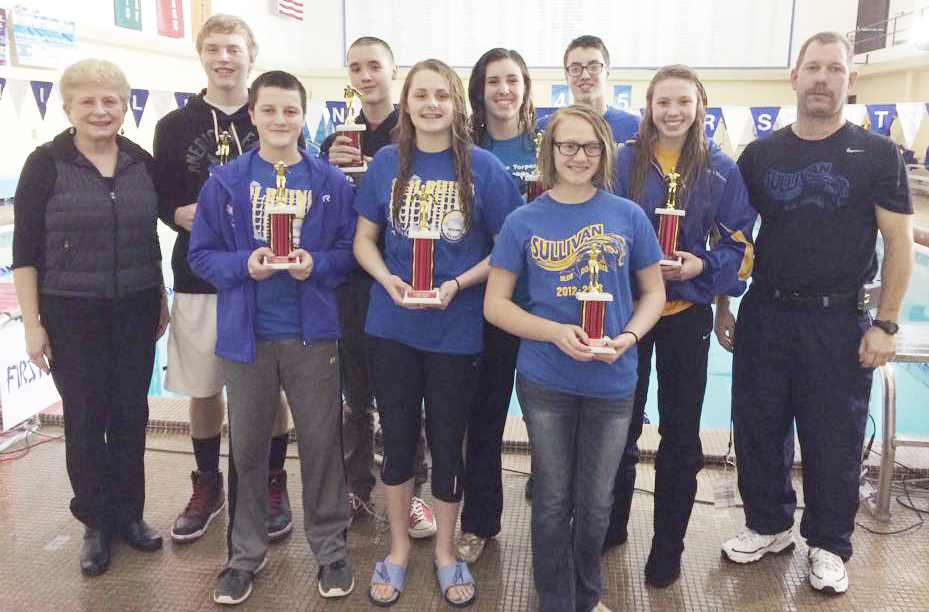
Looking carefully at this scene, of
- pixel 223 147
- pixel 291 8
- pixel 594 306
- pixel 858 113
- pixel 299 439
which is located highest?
pixel 291 8

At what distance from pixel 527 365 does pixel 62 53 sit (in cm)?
907

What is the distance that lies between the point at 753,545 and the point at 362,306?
58.4 inches

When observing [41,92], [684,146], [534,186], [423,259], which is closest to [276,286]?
[423,259]

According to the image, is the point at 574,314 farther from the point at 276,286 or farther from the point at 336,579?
the point at 336,579

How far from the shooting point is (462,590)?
2164mm

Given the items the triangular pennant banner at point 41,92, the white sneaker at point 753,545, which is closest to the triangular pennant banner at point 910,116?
the white sneaker at point 753,545

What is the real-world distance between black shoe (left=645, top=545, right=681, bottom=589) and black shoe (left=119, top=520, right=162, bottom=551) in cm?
157

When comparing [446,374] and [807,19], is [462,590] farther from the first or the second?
[807,19]

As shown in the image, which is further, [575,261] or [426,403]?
[426,403]

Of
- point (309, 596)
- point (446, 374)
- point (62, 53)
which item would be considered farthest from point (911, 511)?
point (62, 53)

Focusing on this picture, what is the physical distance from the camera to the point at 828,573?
2.22 m

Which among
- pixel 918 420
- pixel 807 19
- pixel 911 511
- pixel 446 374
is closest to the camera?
pixel 446 374

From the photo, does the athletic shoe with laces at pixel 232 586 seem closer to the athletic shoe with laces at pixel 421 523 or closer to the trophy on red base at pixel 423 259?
the athletic shoe with laces at pixel 421 523

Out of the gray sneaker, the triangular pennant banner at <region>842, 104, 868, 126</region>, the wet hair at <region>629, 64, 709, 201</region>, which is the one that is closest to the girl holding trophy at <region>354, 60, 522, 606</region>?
the gray sneaker
